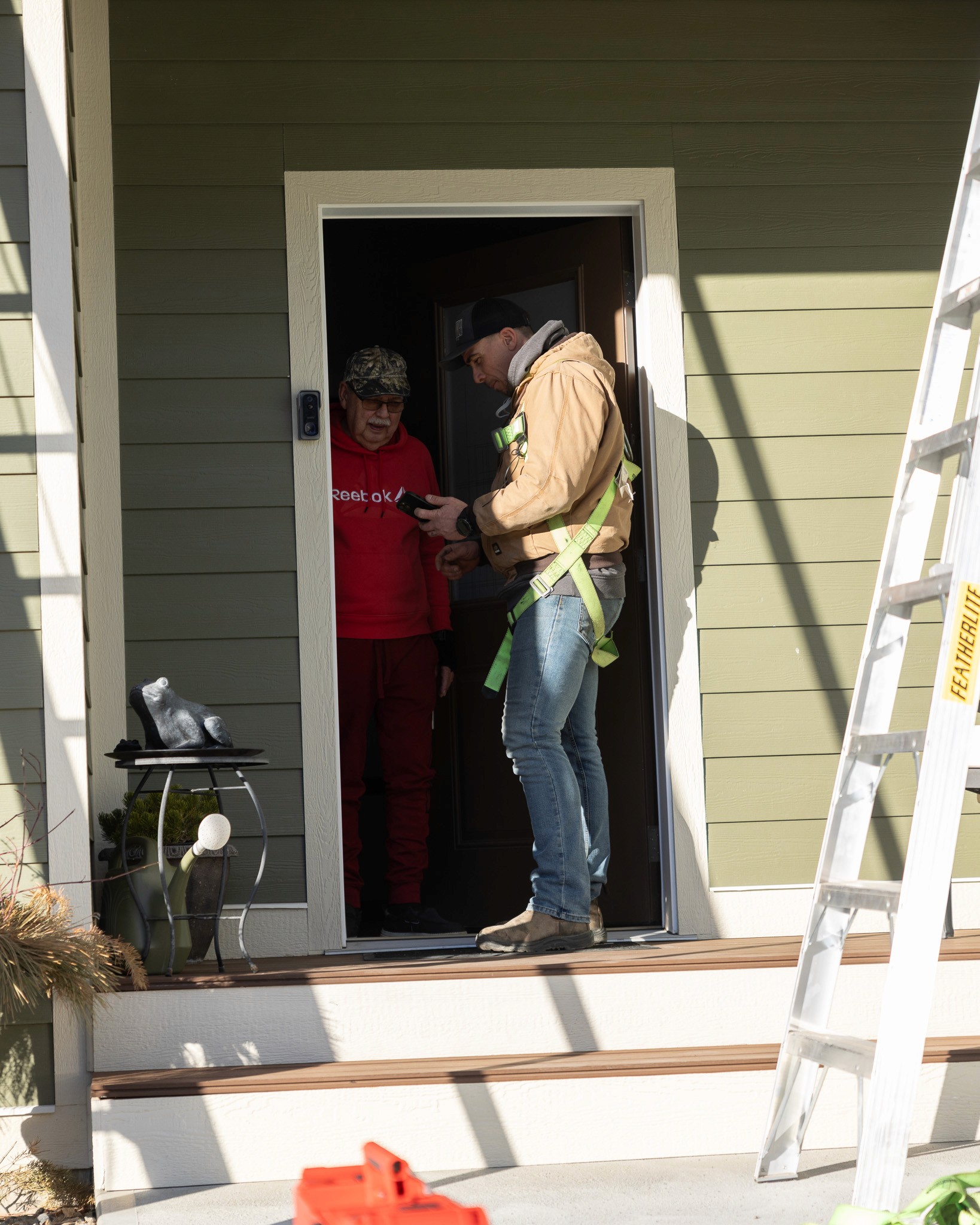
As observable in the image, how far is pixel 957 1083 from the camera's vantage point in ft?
8.36

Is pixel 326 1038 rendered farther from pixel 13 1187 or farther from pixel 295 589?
pixel 295 589

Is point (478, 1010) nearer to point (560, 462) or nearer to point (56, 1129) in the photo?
point (56, 1129)

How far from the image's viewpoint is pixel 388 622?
3760 mm

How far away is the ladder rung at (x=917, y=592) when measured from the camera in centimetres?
208

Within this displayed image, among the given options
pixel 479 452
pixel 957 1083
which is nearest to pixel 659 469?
pixel 479 452

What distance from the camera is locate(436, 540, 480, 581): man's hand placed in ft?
10.9

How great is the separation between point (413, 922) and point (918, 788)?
6.43 feet

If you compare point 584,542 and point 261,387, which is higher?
point 261,387

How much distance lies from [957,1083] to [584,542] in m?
1.40

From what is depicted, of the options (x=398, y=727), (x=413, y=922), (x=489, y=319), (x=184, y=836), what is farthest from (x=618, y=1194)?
(x=489, y=319)

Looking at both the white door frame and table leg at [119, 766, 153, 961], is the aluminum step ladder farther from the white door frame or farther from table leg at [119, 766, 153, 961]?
table leg at [119, 766, 153, 961]

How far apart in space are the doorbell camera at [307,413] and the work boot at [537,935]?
1.36m

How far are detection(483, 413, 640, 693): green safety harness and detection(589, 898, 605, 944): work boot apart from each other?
0.60 metres

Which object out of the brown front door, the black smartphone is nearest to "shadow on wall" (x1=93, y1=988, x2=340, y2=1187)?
the black smartphone
